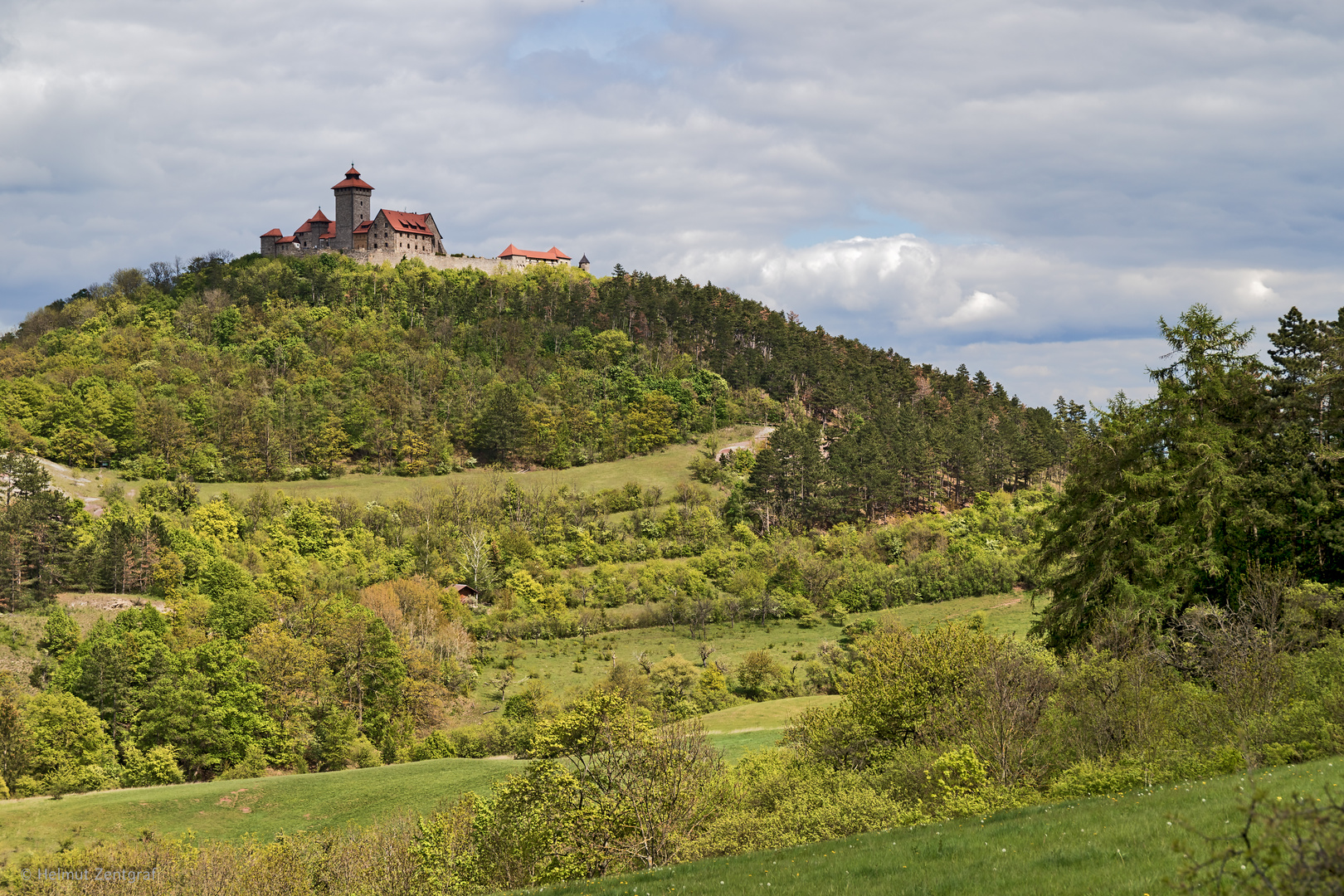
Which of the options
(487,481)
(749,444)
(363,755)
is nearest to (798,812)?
(363,755)

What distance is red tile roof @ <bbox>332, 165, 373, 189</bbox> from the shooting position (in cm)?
15500

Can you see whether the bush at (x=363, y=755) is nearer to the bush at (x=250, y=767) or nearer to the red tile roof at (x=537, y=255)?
the bush at (x=250, y=767)

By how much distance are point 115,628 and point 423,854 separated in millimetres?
48788

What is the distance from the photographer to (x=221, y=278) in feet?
501

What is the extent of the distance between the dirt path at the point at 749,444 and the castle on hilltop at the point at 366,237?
184 ft

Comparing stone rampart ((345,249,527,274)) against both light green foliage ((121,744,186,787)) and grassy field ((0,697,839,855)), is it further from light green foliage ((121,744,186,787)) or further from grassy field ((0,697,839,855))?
grassy field ((0,697,839,855))

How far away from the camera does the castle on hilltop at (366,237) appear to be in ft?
509

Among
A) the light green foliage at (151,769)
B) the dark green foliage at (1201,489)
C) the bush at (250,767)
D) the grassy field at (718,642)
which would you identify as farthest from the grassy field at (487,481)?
the dark green foliage at (1201,489)

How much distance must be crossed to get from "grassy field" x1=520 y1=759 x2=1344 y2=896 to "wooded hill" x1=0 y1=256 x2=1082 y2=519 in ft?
301

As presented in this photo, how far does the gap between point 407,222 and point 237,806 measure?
124m

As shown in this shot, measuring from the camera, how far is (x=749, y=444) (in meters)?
125

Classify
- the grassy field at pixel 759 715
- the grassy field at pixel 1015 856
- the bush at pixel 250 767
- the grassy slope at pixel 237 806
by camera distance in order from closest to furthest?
the grassy field at pixel 1015 856, the grassy slope at pixel 237 806, the grassy field at pixel 759 715, the bush at pixel 250 767

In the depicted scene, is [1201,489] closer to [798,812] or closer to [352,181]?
[798,812]

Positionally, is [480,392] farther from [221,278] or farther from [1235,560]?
[1235,560]
